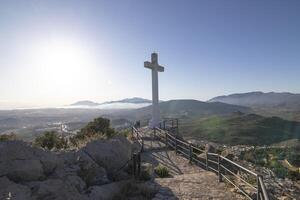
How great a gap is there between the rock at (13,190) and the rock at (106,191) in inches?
77.6

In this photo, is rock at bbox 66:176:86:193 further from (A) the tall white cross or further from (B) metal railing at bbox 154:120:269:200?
(A) the tall white cross

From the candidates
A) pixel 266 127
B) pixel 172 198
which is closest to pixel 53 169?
pixel 172 198

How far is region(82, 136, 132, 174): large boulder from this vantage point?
1034cm

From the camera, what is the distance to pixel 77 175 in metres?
8.83

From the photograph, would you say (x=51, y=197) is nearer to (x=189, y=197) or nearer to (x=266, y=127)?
(x=189, y=197)

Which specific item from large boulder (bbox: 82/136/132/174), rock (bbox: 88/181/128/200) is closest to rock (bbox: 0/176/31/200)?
rock (bbox: 88/181/128/200)

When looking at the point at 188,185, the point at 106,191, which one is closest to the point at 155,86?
the point at 188,185

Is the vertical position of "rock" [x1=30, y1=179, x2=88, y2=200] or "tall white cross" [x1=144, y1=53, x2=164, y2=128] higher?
"tall white cross" [x1=144, y1=53, x2=164, y2=128]

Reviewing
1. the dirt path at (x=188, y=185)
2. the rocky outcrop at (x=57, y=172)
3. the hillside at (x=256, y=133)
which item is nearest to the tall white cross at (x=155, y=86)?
the dirt path at (x=188, y=185)

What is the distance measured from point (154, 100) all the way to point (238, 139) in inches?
2191

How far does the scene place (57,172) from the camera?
321 inches

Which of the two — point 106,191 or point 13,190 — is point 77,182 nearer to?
point 106,191

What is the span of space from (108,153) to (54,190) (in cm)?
378

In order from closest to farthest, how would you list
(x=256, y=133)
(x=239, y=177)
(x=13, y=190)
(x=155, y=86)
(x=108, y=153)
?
(x=13, y=190)
(x=239, y=177)
(x=108, y=153)
(x=155, y=86)
(x=256, y=133)
